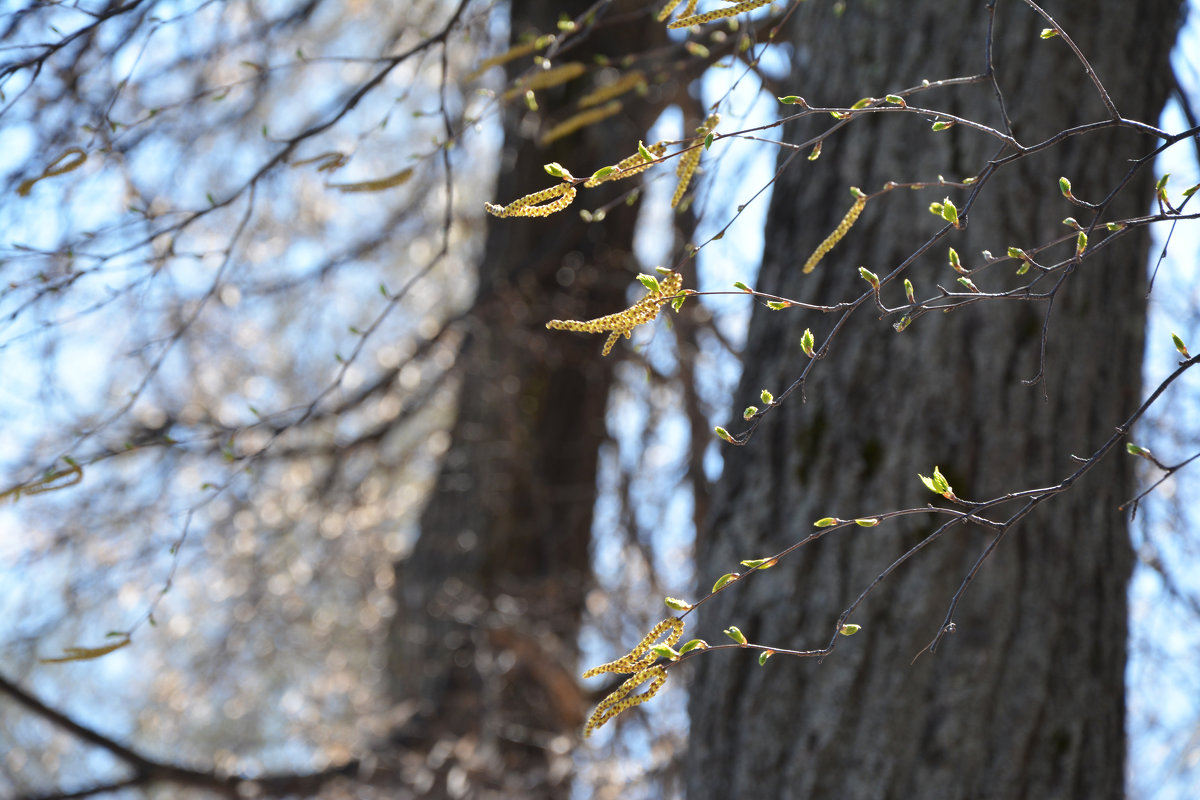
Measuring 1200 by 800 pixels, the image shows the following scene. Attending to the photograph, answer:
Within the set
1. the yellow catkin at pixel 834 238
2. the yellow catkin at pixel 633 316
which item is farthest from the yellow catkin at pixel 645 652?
the yellow catkin at pixel 834 238

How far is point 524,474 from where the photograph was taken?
448cm

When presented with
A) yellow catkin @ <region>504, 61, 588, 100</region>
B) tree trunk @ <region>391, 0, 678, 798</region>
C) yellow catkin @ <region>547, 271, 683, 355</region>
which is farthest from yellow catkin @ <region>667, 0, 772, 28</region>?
tree trunk @ <region>391, 0, 678, 798</region>

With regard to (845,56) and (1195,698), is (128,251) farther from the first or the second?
(1195,698)

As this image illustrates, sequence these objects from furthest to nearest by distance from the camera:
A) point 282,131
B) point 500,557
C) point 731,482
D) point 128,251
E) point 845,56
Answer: point 282,131 < point 500,557 < point 845,56 < point 731,482 < point 128,251

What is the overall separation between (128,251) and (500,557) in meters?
2.83

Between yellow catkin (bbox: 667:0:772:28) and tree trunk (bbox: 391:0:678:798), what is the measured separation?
9.13 feet

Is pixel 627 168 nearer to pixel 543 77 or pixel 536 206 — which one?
pixel 536 206

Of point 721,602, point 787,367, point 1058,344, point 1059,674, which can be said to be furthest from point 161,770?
point 1058,344

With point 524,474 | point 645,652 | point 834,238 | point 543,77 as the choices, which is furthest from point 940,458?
point 524,474

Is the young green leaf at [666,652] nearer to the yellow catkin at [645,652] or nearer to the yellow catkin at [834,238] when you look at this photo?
the yellow catkin at [645,652]

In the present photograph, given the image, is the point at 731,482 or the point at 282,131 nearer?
the point at 731,482

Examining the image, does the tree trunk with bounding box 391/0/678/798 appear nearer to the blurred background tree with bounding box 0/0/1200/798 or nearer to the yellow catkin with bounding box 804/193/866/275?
the blurred background tree with bounding box 0/0/1200/798

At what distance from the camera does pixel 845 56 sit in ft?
7.79

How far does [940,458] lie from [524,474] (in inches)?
105
